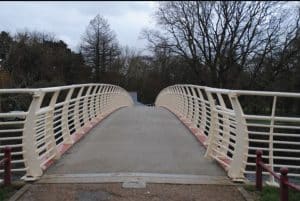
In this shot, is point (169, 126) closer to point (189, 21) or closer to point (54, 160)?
point (54, 160)

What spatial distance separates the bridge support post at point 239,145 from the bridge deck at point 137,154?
1.82 feet

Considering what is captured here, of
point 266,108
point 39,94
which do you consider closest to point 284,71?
point 266,108

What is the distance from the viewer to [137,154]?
34.7 feet

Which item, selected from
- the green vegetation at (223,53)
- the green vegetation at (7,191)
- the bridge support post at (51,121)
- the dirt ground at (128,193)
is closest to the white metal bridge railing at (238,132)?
the dirt ground at (128,193)

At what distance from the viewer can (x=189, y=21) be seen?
52188mm

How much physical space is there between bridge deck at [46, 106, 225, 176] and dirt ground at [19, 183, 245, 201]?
107cm

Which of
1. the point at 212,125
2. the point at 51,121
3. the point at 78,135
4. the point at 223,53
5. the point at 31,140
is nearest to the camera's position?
the point at 31,140

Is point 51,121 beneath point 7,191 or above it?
above

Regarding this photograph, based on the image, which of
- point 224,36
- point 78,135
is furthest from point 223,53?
point 78,135

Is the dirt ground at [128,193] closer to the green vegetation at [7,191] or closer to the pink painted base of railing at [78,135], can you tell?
the green vegetation at [7,191]

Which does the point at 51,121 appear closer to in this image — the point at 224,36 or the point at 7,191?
the point at 7,191

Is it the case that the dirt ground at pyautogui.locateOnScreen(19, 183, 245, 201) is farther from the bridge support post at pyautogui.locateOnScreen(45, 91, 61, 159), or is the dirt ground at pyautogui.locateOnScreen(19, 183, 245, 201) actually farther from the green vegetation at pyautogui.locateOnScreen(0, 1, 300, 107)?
the green vegetation at pyautogui.locateOnScreen(0, 1, 300, 107)

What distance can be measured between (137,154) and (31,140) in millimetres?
3123

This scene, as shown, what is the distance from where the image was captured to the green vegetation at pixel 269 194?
23.1 feet
